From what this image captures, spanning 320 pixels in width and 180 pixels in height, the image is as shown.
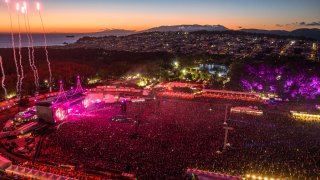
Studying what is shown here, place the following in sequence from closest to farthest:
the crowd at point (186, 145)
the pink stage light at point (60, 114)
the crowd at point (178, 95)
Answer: the crowd at point (186, 145) → the pink stage light at point (60, 114) → the crowd at point (178, 95)

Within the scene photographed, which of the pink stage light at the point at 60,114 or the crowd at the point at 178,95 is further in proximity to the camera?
the crowd at the point at 178,95

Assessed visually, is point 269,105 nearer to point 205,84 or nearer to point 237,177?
point 205,84

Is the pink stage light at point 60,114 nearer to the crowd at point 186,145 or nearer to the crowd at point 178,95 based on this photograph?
the crowd at point 186,145

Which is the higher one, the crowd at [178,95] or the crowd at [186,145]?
the crowd at [178,95]

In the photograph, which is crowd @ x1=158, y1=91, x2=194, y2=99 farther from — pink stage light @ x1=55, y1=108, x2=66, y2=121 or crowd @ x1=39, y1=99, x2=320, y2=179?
pink stage light @ x1=55, y1=108, x2=66, y2=121

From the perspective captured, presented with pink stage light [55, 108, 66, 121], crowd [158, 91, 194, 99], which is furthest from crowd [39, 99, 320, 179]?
crowd [158, 91, 194, 99]

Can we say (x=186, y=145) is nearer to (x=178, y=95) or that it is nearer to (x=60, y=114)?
(x=60, y=114)

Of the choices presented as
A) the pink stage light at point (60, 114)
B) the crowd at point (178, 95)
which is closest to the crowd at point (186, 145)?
the pink stage light at point (60, 114)

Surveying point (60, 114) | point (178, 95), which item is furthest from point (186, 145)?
point (178, 95)

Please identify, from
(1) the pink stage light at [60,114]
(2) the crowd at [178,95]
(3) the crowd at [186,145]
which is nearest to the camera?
(3) the crowd at [186,145]
